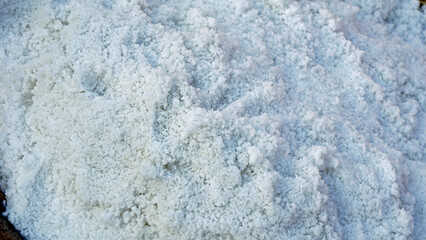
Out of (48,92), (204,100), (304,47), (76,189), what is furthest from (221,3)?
(76,189)

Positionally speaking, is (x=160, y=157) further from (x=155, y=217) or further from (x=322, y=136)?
(x=322, y=136)

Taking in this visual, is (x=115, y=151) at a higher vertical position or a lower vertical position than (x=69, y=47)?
lower

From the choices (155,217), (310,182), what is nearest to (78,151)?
(155,217)

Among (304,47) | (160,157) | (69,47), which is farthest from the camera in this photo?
(304,47)

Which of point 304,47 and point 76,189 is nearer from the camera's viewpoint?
point 76,189

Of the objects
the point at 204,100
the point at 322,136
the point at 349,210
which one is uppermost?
the point at 204,100

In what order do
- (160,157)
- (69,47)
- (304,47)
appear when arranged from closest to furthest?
1. (160,157)
2. (69,47)
3. (304,47)
